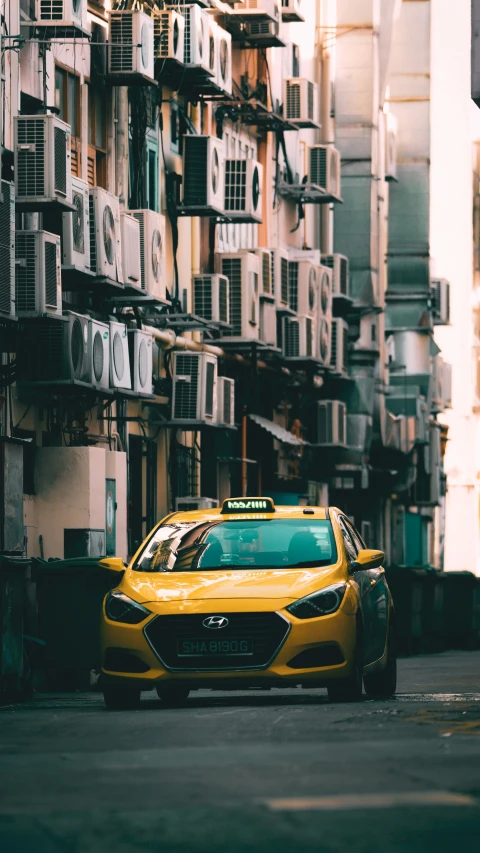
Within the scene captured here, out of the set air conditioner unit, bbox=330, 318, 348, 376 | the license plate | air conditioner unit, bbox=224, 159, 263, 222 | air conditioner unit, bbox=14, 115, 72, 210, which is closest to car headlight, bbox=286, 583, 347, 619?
the license plate

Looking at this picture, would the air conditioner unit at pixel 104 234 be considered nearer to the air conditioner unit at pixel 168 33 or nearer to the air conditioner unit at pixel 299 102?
the air conditioner unit at pixel 168 33

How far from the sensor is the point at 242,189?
34750 millimetres

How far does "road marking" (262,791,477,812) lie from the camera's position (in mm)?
8461

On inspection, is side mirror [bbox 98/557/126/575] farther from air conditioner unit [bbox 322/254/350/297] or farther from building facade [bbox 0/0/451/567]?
air conditioner unit [bbox 322/254/350/297]

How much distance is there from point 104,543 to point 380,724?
50.5 feet

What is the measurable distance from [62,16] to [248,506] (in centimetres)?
1064

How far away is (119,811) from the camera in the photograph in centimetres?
850

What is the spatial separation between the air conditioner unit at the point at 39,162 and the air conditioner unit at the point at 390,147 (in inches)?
1043

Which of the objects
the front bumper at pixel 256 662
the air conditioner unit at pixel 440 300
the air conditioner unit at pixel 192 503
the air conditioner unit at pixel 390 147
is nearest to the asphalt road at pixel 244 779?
the front bumper at pixel 256 662

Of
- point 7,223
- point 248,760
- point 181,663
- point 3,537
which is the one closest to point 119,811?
point 248,760

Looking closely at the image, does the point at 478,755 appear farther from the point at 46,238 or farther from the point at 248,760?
the point at 46,238

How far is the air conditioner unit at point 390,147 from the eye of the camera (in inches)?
1987

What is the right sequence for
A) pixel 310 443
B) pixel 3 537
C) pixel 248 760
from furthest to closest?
pixel 310 443, pixel 3 537, pixel 248 760

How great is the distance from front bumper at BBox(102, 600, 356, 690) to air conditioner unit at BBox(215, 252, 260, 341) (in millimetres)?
20088
